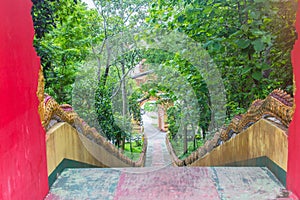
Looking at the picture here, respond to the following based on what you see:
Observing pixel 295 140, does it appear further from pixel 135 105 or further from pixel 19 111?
pixel 135 105

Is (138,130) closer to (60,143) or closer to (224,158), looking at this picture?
(224,158)

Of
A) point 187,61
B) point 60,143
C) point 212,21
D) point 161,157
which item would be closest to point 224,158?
point 187,61

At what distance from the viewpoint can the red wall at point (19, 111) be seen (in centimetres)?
141

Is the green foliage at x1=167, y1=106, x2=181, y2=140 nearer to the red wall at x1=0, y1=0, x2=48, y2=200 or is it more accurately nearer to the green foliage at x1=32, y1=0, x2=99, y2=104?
the green foliage at x1=32, y1=0, x2=99, y2=104

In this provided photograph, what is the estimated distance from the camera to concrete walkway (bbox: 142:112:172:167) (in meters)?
7.05

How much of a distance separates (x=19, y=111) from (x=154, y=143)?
7809 mm

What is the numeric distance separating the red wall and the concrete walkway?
4.94 metres

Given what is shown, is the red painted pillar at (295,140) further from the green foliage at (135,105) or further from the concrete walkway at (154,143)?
the concrete walkway at (154,143)

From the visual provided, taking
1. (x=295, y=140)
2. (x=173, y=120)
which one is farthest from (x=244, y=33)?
(x=173, y=120)

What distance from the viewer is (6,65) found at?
4.77ft

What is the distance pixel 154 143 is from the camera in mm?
9273

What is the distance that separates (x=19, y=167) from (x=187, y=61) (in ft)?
10.9

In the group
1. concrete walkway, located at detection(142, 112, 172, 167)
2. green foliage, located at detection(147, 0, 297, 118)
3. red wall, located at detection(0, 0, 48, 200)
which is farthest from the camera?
concrete walkway, located at detection(142, 112, 172, 167)

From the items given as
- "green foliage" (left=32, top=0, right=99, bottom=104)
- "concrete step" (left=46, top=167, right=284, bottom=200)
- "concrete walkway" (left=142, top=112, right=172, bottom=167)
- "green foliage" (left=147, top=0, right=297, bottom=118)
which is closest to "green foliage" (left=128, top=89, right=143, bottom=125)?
"concrete walkway" (left=142, top=112, right=172, bottom=167)
